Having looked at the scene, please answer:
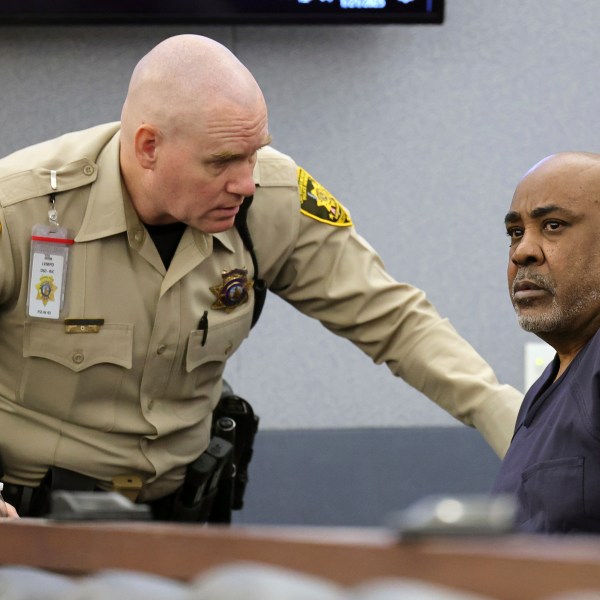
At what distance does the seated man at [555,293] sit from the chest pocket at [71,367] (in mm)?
670

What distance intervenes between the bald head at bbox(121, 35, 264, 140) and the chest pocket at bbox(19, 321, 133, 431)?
331 mm

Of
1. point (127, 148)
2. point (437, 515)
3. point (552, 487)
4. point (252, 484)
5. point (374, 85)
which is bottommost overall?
point (252, 484)

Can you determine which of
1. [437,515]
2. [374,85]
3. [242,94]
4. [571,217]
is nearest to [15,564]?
[437,515]

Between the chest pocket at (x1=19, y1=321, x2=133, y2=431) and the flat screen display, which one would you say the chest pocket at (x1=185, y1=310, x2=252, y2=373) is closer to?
the chest pocket at (x1=19, y1=321, x2=133, y2=431)

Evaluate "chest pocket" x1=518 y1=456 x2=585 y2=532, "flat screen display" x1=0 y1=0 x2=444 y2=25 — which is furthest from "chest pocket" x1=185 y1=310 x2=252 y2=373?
"flat screen display" x1=0 y1=0 x2=444 y2=25

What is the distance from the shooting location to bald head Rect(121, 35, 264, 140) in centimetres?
181

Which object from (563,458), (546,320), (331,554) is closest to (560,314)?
(546,320)

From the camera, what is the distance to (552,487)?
1.36m

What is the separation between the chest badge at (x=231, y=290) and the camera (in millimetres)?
2027

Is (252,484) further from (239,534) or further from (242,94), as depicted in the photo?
(239,534)

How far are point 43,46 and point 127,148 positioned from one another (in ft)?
3.31

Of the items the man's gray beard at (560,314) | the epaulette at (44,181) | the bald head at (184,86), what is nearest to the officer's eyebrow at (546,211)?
the man's gray beard at (560,314)

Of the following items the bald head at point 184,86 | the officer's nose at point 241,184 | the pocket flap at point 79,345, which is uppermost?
the bald head at point 184,86

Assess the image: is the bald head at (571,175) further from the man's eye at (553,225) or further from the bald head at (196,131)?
the bald head at (196,131)
